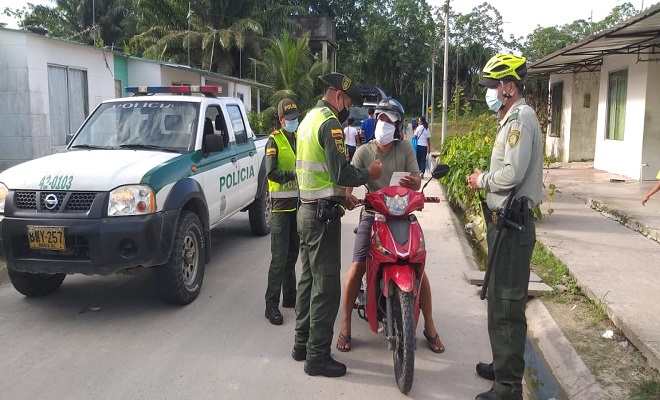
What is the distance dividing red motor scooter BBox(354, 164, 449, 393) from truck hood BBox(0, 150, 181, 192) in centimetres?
215

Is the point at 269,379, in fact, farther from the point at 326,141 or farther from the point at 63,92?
the point at 63,92

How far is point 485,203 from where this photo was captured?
368cm

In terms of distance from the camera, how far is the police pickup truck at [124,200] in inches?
187

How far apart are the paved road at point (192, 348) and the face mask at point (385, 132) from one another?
1.63 m

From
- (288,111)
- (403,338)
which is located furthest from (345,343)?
(288,111)

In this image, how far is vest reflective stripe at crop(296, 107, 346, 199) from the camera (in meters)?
3.91

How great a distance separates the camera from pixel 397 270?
391cm

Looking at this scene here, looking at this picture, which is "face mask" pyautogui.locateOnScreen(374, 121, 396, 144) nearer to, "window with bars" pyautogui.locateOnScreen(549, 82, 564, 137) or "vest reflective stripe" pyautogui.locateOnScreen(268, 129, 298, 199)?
"vest reflective stripe" pyautogui.locateOnScreen(268, 129, 298, 199)

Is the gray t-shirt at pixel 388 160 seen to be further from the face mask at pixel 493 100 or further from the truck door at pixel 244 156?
the truck door at pixel 244 156

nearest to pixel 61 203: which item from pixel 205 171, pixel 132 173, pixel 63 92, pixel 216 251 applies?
pixel 132 173

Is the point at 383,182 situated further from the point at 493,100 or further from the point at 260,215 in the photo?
the point at 260,215

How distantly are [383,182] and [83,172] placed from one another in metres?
2.57

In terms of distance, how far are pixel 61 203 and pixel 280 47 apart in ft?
67.9

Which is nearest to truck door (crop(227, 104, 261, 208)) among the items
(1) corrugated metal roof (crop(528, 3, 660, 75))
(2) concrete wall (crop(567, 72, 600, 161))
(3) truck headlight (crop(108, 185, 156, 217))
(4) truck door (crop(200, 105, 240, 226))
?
→ (4) truck door (crop(200, 105, 240, 226))
